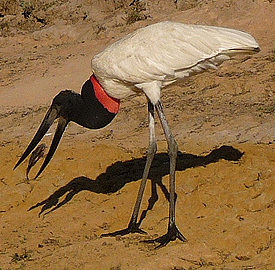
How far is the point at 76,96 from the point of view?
5.50 m

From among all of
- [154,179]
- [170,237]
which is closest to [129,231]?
[170,237]

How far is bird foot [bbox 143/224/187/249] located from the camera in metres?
4.86

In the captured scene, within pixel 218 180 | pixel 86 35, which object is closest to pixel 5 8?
pixel 86 35

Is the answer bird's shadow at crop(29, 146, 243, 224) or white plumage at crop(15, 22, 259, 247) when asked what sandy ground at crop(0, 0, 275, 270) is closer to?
bird's shadow at crop(29, 146, 243, 224)

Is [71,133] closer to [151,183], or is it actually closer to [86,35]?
[151,183]

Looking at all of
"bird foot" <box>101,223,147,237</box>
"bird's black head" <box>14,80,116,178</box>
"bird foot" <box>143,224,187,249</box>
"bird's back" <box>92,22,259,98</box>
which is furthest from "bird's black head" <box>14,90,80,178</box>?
"bird foot" <box>143,224,187,249</box>

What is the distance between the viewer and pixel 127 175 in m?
6.42

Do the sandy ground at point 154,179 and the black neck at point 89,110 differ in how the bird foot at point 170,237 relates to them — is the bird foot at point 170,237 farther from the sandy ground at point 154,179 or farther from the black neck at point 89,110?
the black neck at point 89,110

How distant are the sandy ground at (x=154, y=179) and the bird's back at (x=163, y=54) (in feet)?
3.65

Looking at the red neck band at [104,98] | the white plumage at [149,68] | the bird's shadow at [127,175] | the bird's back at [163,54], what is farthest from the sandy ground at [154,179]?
the bird's back at [163,54]

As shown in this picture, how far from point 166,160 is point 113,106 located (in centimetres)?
151

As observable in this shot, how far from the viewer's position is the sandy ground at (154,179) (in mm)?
4703

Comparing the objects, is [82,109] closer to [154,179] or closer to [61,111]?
[61,111]

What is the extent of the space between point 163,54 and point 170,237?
1511 millimetres
